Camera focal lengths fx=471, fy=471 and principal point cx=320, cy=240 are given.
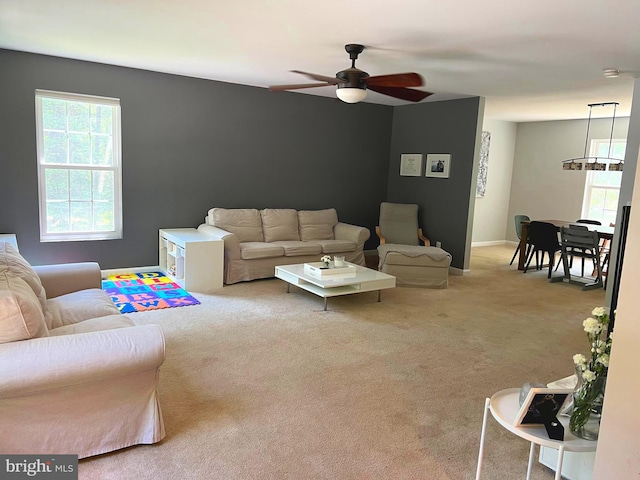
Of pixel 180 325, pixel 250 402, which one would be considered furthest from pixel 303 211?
pixel 250 402

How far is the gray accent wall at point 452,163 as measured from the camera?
631cm

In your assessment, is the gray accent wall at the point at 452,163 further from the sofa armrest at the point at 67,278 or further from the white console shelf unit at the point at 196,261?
the sofa armrest at the point at 67,278

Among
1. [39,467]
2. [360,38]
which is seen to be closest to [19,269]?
[39,467]

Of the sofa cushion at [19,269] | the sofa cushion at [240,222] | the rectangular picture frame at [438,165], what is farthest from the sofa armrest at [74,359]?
the rectangular picture frame at [438,165]

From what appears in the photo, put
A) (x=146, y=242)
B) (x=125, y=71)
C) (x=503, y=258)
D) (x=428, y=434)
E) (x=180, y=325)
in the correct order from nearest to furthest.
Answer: (x=428, y=434), (x=180, y=325), (x=125, y=71), (x=146, y=242), (x=503, y=258)

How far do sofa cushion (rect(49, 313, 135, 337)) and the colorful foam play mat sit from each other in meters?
1.60

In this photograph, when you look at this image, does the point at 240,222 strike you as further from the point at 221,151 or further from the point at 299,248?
the point at 221,151

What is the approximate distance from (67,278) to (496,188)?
302 inches

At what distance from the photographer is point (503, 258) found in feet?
25.5

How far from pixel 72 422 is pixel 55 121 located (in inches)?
159

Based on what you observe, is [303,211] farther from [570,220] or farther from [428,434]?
[570,220]

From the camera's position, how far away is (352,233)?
20.5 ft

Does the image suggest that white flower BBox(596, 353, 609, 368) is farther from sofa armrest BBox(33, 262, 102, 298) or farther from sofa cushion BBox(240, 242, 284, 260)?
sofa cushion BBox(240, 242, 284, 260)

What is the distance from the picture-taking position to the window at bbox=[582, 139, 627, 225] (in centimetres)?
752
